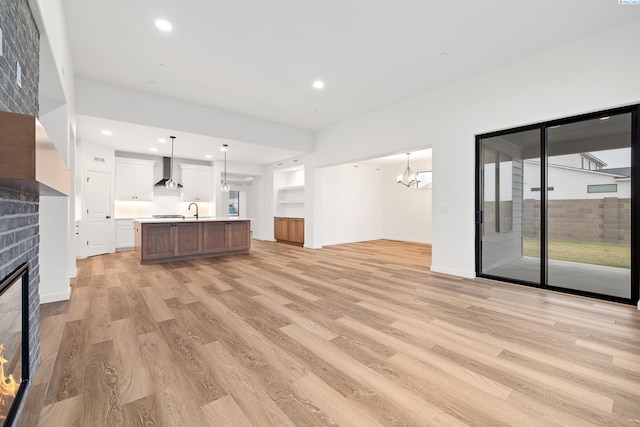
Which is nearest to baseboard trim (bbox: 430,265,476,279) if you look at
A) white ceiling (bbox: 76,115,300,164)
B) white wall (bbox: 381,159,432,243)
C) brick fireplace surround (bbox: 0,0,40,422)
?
white wall (bbox: 381,159,432,243)

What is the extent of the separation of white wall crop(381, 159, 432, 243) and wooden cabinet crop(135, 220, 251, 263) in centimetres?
553

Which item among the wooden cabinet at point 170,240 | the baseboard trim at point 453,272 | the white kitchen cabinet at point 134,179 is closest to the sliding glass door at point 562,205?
the baseboard trim at point 453,272

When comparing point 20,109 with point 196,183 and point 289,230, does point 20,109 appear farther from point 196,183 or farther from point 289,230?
point 289,230

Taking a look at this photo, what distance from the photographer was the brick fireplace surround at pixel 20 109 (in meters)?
1.38

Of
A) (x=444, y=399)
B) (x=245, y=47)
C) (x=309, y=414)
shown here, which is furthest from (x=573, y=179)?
(x=245, y=47)

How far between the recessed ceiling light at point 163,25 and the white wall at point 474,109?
4054mm

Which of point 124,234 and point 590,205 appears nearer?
point 590,205

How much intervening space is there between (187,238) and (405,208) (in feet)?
23.2

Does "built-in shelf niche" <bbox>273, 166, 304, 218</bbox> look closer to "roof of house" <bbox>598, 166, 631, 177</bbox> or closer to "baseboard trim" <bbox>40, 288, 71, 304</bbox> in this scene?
"baseboard trim" <bbox>40, 288, 71, 304</bbox>

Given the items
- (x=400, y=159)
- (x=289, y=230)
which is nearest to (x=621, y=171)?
(x=400, y=159)

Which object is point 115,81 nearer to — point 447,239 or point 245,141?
point 245,141

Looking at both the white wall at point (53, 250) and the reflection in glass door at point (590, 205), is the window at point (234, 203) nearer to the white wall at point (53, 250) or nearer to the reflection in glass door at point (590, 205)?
the white wall at point (53, 250)

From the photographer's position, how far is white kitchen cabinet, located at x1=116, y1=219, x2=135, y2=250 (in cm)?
715

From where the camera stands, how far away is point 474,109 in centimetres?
440
